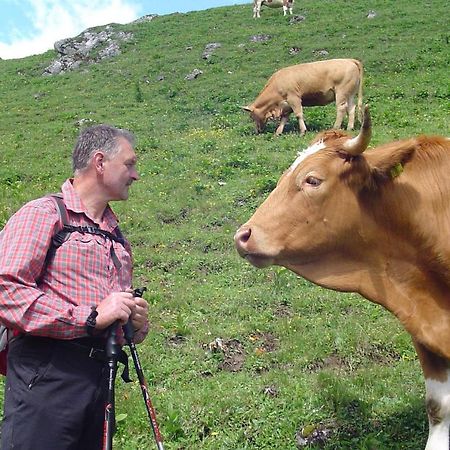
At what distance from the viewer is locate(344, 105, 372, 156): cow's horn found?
11.5ft

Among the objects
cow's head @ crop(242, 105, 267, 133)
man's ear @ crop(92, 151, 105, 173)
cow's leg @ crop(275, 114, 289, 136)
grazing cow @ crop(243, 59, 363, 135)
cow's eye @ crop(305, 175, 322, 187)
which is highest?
man's ear @ crop(92, 151, 105, 173)

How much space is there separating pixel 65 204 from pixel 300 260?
164 centimetres

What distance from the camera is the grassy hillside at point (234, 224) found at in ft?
17.1

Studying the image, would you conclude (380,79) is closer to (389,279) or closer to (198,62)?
(198,62)

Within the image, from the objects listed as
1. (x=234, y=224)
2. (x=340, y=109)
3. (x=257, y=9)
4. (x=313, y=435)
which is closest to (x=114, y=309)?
(x=313, y=435)

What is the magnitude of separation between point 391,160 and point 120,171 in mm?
1711

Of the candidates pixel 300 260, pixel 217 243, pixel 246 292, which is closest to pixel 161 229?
pixel 217 243

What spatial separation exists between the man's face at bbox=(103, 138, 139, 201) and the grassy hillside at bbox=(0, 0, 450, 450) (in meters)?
2.51

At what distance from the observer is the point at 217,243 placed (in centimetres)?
1001

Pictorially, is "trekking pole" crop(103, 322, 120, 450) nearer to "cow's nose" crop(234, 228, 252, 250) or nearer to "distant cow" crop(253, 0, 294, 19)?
"cow's nose" crop(234, 228, 252, 250)

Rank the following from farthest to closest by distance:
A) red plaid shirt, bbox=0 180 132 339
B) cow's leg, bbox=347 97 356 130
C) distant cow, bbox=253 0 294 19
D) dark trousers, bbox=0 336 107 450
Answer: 1. distant cow, bbox=253 0 294 19
2. cow's leg, bbox=347 97 356 130
3. dark trousers, bbox=0 336 107 450
4. red plaid shirt, bbox=0 180 132 339

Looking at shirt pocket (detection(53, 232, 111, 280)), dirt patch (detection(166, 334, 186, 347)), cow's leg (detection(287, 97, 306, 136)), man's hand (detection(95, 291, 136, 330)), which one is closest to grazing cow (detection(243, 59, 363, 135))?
cow's leg (detection(287, 97, 306, 136))

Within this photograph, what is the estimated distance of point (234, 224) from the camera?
10820 mm

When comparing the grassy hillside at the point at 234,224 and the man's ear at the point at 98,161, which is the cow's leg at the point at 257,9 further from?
the man's ear at the point at 98,161
